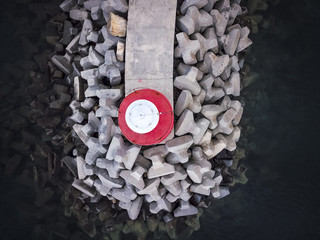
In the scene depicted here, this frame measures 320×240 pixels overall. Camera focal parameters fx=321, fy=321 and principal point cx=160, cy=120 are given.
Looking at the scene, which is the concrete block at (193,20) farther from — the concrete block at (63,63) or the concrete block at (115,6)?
the concrete block at (63,63)

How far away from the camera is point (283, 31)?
5.26 ft

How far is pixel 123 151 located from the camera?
3.97ft

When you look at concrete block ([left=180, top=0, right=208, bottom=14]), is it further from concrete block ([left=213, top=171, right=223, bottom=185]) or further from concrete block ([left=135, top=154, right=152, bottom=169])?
concrete block ([left=213, top=171, right=223, bottom=185])

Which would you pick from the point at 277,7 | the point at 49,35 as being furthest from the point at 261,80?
the point at 49,35

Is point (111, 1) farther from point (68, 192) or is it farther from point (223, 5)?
point (68, 192)

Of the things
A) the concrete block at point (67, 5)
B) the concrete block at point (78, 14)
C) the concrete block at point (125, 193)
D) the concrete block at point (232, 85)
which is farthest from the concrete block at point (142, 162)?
the concrete block at point (67, 5)

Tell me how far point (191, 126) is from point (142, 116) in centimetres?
21

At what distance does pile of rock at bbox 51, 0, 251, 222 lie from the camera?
1218 mm

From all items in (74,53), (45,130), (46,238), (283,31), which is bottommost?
(46,238)

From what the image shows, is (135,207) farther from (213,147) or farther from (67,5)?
(67,5)

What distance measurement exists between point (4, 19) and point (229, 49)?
1.13m

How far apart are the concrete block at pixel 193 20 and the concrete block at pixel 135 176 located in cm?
56

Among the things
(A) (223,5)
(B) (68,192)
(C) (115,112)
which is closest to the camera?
(C) (115,112)

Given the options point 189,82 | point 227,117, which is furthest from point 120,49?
point 227,117
